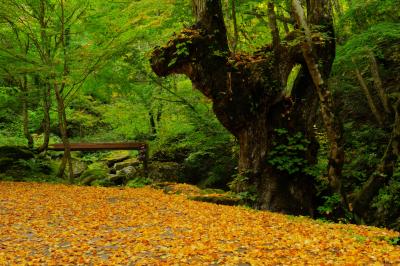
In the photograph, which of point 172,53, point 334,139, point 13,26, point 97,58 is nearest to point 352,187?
point 334,139

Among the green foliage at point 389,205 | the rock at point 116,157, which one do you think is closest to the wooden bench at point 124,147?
the rock at point 116,157

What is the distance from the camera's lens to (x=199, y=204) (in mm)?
10195

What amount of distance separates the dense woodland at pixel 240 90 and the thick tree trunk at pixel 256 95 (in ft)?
0.09

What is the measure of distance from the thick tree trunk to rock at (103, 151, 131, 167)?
47.1ft

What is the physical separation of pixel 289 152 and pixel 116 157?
54.4ft

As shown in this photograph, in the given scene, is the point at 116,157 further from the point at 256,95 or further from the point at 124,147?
the point at 256,95

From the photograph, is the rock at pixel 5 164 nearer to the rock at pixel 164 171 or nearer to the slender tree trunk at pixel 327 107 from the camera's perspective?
the rock at pixel 164 171

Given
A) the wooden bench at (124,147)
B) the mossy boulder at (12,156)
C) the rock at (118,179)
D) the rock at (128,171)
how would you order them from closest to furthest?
the mossy boulder at (12,156) → the wooden bench at (124,147) → the rock at (118,179) → the rock at (128,171)

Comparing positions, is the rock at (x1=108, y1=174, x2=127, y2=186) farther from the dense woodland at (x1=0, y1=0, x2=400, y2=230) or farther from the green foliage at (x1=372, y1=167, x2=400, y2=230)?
the green foliage at (x1=372, y1=167, x2=400, y2=230)

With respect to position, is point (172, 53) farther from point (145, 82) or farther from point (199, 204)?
point (145, 82)

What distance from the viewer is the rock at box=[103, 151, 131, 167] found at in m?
24.0

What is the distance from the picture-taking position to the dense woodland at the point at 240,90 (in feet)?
31.7

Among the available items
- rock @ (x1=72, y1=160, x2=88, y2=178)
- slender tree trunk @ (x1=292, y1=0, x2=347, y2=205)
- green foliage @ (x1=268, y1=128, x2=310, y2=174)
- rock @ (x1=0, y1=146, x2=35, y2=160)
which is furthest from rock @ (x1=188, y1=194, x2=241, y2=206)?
rock @ (x1=72, y1=160, x2=88, y2=178)

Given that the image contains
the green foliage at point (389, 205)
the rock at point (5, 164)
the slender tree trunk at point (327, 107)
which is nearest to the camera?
the slender tree trunk at point (327, 107)
